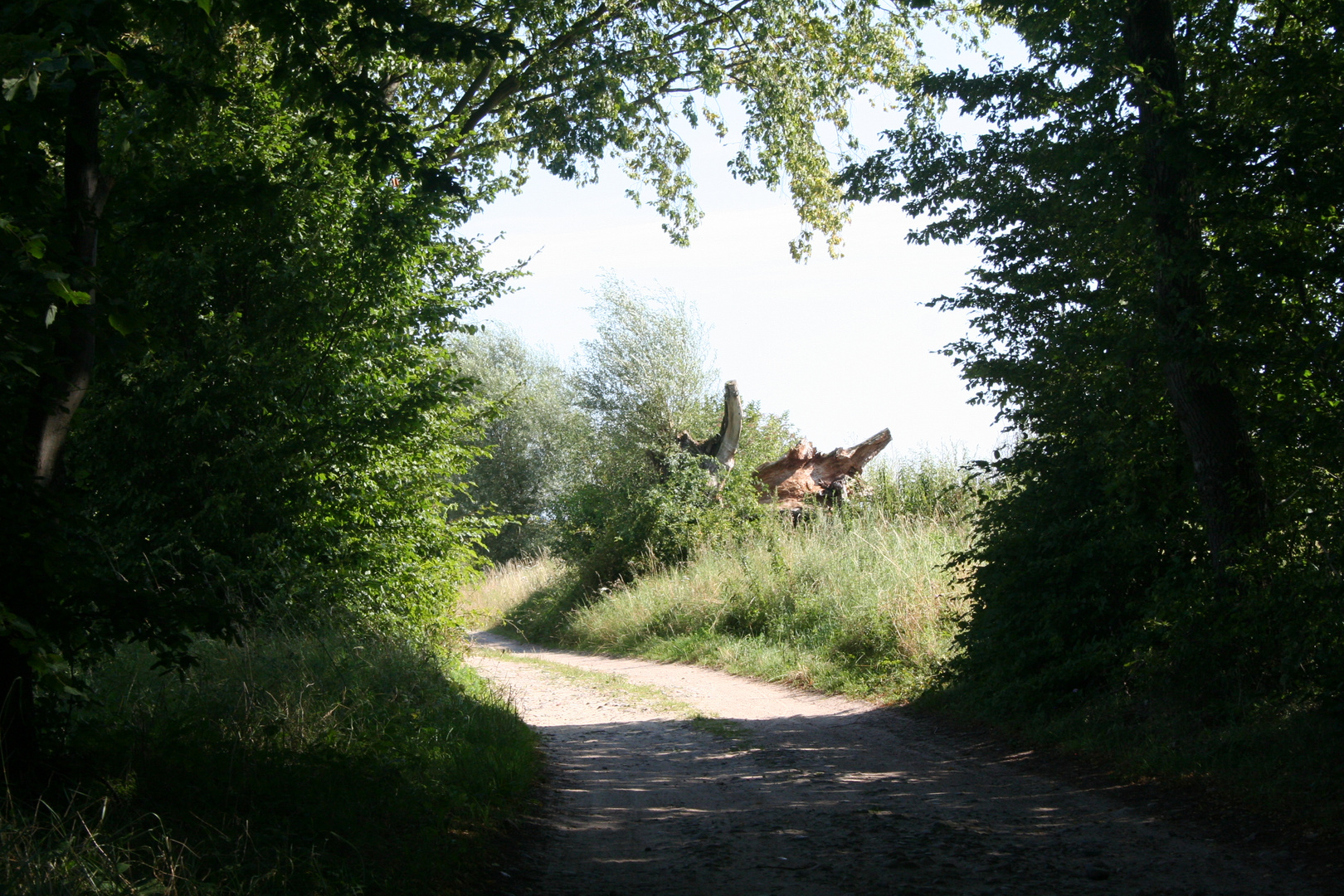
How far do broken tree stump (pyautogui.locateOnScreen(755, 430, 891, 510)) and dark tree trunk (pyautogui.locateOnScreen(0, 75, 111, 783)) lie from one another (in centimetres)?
1955

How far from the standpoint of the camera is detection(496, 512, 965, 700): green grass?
12.3 meters

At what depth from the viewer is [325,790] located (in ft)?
16.4

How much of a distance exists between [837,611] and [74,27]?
12.5m

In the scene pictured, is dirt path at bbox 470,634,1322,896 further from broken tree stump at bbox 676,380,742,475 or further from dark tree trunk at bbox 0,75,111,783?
broken tree stump at bbox 676,380,742,475

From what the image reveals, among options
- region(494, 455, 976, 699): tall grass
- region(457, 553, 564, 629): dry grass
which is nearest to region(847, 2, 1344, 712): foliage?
region(494, 455, 976, 699): tall grass

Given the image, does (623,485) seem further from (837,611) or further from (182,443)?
(182,443)

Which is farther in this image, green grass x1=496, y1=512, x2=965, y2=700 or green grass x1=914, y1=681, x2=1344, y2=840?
green grass x1=496, y1=512, x2=965, y2=700

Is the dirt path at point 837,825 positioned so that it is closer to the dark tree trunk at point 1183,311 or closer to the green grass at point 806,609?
the green grass at point 806,609

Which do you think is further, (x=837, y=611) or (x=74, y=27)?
(x=837, y=611)

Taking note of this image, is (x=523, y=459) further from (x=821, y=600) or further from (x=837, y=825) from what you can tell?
(x=837, y=825)

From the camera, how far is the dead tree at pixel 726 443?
23.6m

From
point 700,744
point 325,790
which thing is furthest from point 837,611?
point 325,790

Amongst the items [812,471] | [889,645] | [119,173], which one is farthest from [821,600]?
[119,173]

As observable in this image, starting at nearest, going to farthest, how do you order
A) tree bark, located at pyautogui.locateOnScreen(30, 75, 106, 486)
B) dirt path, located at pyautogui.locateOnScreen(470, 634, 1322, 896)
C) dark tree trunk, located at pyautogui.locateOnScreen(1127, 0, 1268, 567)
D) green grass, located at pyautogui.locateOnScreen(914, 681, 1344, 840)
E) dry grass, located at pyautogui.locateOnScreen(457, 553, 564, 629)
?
tree bark, located at pyautogui.locateOnScreen(30, 75, 106, 486) → dirt path, located at pyautogui.locateOnScreen(470, 634, 1322, 896) → green grass, located at pyautogui.locateOnScreen(914, 681, 1344, 840) → dark tree trunk, located at pyautogui.locateOnScreen(1127, 0, 1268, 567) → dry grass, located at pyautogui.locateOnScreen(457, 553, 564, 629)
